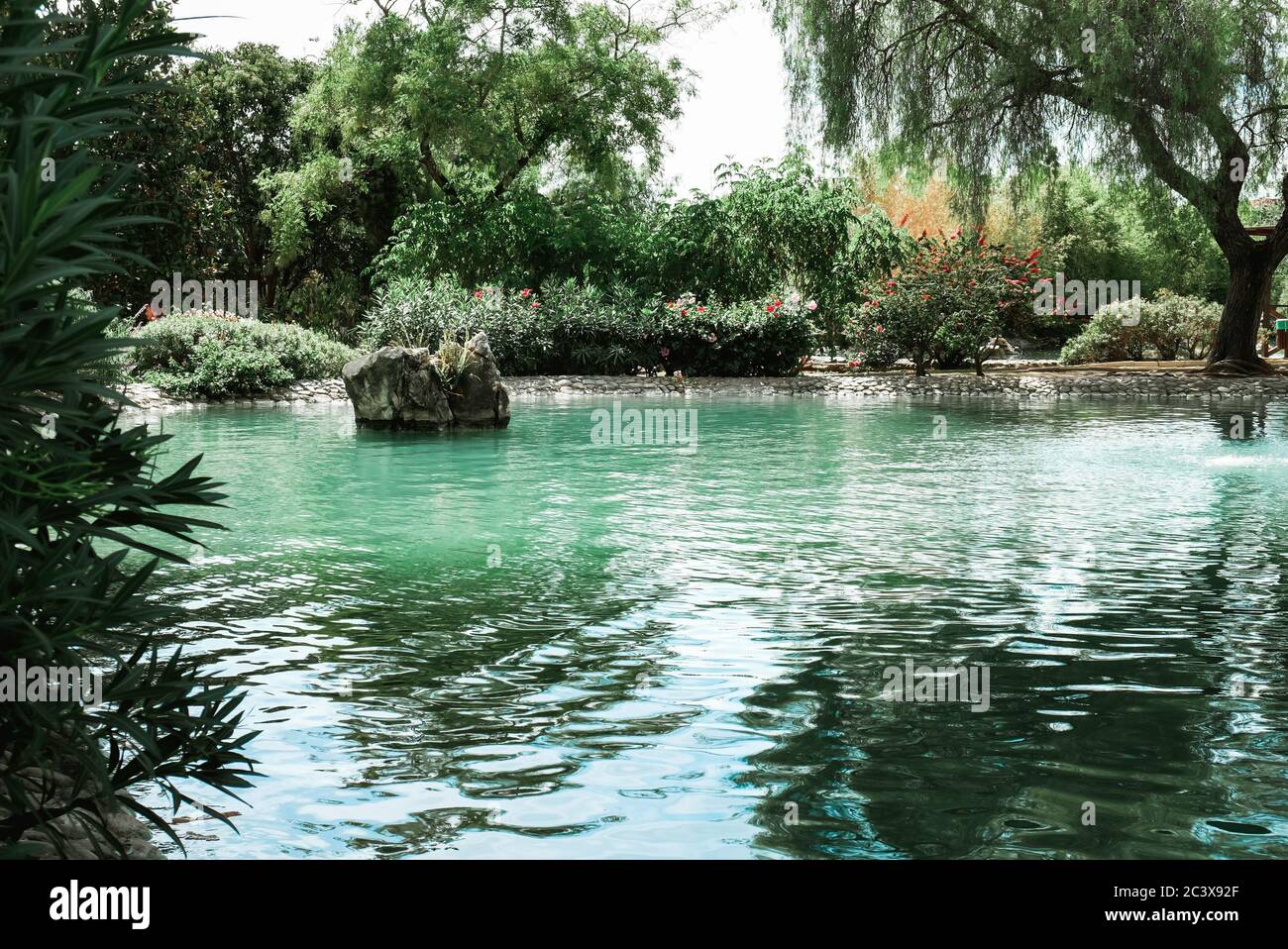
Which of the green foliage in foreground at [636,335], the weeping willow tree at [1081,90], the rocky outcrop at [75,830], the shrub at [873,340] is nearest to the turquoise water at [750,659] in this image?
the rocky outcrop at [75,830]

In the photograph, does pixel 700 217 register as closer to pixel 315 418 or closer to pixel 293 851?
pixel 315 418

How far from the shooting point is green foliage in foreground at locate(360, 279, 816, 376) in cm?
2356

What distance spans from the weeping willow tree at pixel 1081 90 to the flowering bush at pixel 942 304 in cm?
191

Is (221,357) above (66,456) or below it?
above

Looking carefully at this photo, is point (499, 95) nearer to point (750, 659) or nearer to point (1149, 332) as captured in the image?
point (1149, 332)

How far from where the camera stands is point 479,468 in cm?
1181

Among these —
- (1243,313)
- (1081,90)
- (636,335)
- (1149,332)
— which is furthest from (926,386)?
(1149,332)

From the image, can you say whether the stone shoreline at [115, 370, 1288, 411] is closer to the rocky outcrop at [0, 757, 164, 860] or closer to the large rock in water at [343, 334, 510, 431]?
the large rock in water at [343, 334, 510, 431]

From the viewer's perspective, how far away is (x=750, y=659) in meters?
5.19

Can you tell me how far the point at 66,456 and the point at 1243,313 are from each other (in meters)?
23.4

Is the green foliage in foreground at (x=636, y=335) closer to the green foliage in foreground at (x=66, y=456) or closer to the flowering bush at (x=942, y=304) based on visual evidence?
the flowering bush at (x=942, y=304)

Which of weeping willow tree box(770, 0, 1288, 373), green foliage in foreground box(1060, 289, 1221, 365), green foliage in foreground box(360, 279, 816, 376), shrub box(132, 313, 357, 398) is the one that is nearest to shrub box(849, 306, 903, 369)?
green foliage in foreground box(360, 279, 816, 376)
